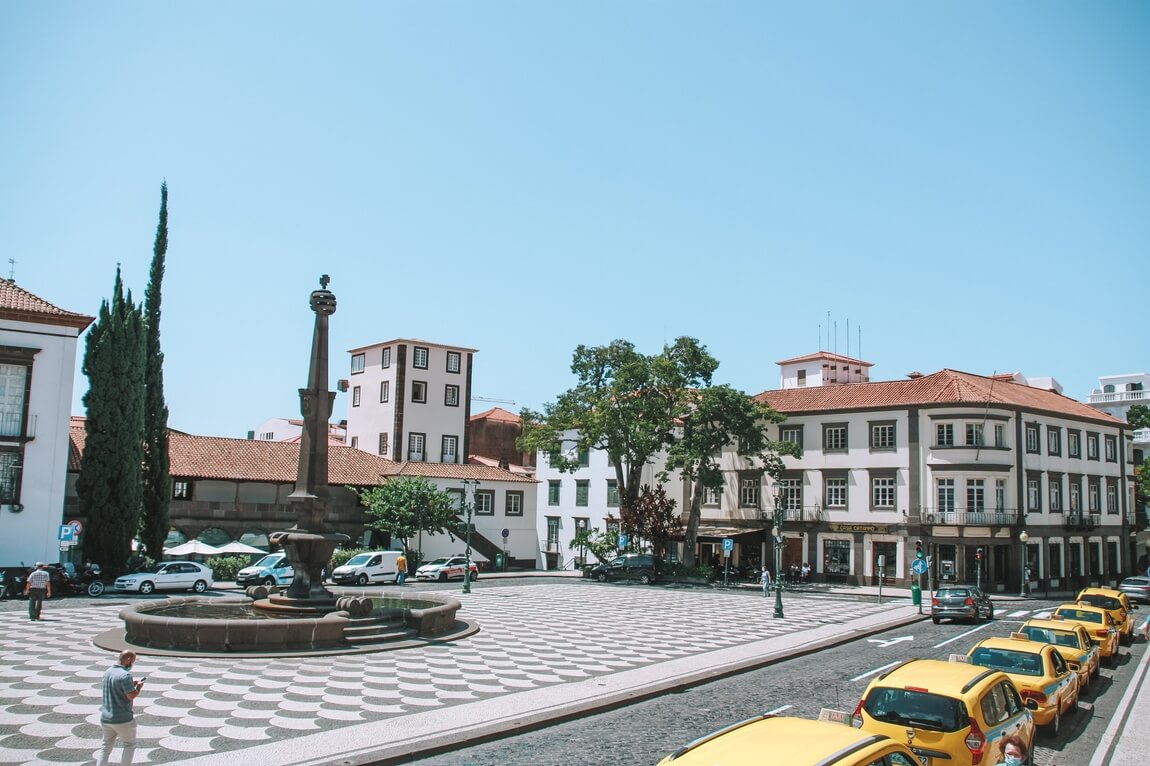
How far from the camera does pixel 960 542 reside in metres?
44.8

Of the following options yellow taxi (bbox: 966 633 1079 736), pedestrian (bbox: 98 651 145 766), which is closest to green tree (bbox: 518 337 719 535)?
yellow taxi (bbox: 966 633 1079 736)

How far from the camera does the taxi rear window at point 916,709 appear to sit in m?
9.95

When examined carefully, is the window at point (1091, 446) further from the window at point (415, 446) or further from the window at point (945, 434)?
the window at point (415, 446)

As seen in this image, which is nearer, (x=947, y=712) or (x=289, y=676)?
(x=947, y=712)

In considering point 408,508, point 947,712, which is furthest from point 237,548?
point 947,712

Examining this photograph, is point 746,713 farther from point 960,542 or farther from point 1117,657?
point 960,542

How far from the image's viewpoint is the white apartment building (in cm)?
5912

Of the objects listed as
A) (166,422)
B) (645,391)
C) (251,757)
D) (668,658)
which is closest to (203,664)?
(251,757)

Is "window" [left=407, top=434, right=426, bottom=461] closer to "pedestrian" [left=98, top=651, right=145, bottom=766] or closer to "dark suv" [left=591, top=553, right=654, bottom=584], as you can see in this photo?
"dark suv" [left=591, top=553, right=654, bottom=584]

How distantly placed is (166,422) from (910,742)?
38015 mm

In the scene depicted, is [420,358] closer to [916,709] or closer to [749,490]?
[749,490]

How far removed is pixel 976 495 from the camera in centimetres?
4519

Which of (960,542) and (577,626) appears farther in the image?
(960,542)

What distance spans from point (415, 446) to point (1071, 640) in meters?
46.3
